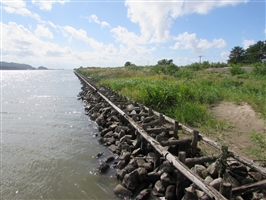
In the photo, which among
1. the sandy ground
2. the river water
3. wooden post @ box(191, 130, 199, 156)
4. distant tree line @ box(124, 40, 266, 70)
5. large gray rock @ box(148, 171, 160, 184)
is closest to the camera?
large gray rock @ box(148, 171, 160, 184)

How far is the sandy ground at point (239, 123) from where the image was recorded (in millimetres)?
4648

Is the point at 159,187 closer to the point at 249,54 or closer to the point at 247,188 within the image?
the point at 247,188

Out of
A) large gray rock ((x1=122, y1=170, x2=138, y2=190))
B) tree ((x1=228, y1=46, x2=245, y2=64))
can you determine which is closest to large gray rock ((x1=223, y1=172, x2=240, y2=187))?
large gray rock ((x1=122, y1=170, x2=138, y2=190))

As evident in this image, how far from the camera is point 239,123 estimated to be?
5.83m

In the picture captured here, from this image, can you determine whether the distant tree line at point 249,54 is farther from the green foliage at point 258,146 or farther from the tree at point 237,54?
the green foliage at point 258,146

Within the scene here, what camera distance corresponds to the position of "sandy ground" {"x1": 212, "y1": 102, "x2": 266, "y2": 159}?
4.65m

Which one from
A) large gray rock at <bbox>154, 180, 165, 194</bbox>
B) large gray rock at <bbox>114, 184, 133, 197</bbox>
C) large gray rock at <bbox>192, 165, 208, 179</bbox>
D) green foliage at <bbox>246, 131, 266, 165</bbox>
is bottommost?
large gray rock at <bbox>114, 184, 133, 197</bbox>

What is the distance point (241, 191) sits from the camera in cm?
277

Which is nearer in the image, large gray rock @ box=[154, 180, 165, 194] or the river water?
large gray rock @ box=[154, 180, 165, 194]

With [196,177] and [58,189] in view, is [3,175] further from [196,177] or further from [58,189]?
[196,177]

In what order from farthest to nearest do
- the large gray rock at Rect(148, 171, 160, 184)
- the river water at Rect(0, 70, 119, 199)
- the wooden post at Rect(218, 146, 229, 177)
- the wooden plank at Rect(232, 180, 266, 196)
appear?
the river water at Rect(0, 70, 119, 199), the large gray rock at Rect(148, 171, 160, 184), the wooden post at Rect(218, 146, 229, 177), the wooden plank at Rect(232, 180, 266, 196)

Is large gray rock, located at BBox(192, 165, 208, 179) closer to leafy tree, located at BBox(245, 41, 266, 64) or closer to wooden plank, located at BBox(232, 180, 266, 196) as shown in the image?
wooden plank, located at BBox(232, 180, 266, 196)

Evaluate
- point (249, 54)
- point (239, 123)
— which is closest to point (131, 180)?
point (239, 123)

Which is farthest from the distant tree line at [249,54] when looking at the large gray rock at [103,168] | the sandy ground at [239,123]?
the large gray rock at [103,168]
